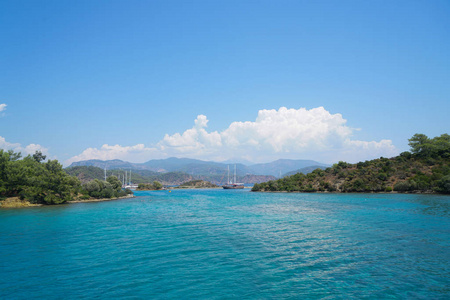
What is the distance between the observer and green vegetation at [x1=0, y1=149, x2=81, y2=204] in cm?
5975

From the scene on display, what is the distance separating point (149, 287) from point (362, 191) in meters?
112

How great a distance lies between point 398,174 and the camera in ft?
337

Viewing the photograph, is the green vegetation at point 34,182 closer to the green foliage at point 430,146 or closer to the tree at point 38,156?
the tree at point 38,156

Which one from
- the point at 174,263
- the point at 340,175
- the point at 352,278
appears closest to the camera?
the point at 352,278

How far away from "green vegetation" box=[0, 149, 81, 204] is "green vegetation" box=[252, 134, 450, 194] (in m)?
99.9

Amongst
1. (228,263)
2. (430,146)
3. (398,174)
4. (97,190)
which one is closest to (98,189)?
(97,190)

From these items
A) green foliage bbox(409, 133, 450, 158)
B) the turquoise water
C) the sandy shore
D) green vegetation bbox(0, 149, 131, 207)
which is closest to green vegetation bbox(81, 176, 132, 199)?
green vegetation bbox(0, 149, 131, 207)

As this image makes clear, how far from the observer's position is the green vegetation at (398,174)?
295 feet

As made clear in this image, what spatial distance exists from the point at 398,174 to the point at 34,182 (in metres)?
119

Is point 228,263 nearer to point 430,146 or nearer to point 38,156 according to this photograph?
point 38,156

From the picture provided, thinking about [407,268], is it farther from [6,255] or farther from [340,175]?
[340,175]

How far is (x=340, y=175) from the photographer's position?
120938 millimetres

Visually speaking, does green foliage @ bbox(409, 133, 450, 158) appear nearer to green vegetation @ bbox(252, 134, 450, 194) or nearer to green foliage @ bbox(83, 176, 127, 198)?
green vegetation @ bbox(252, 134, 450, 194)

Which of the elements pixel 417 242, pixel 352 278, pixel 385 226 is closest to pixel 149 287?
pixel 352 278
